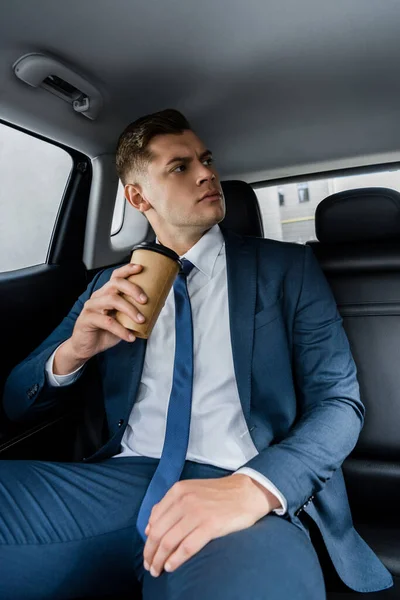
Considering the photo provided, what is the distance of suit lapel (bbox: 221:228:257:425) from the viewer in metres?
1.17

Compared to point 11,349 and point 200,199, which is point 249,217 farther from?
point 11,349

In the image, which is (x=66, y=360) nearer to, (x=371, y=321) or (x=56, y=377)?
(x=56, y=377)

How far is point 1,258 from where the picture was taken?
1.83m

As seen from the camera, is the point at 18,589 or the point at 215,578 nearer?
the point at 215,578

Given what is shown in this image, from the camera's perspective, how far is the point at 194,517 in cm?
78

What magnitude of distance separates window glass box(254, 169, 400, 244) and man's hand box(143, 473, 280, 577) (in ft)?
4.95

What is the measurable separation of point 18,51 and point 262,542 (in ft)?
4.22

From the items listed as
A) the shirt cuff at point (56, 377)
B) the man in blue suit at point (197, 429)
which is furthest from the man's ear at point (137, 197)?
the shirt cuff at point (56, 377)

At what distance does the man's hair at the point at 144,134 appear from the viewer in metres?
1.49

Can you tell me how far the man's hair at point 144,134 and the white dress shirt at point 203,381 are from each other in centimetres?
33

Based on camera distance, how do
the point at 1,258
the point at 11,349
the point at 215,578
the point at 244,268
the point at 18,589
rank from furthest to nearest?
the point at 1,258
the point at 11,349
the point at 244,268
the point at 18,589
the point at 215,578

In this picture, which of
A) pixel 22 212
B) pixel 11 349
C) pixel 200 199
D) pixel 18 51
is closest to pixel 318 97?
pixel 200 199

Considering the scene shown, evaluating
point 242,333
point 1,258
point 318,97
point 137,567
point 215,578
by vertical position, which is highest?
point 318,97

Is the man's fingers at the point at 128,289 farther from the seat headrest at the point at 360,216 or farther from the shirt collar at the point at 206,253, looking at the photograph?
the seat headrest at the point at 360,216
